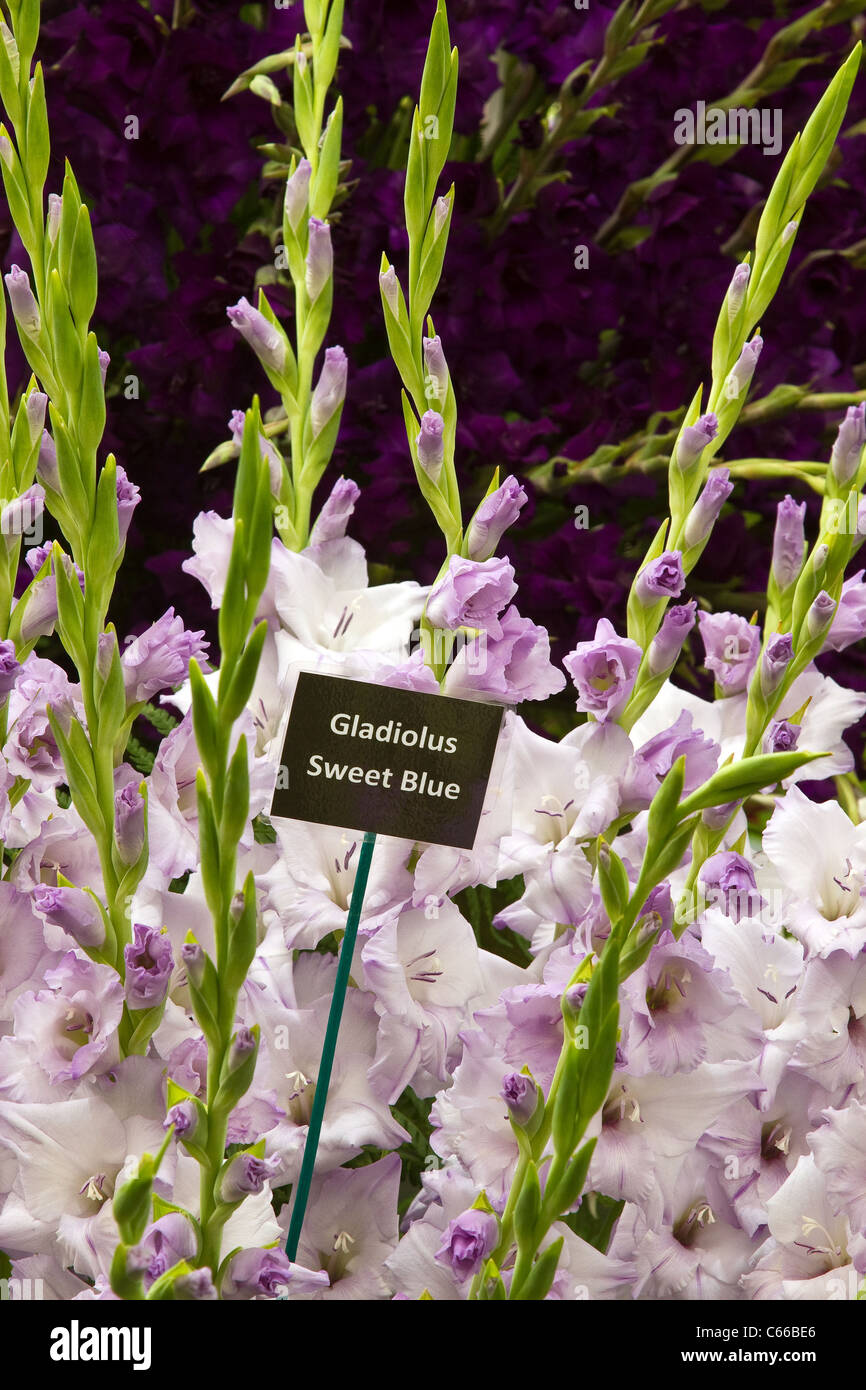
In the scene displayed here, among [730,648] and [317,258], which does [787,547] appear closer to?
[730,648]

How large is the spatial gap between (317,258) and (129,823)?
33 centimetres

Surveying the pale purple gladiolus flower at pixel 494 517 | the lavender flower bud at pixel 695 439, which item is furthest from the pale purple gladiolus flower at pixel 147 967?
the lavender flower bud at pixel 695 439

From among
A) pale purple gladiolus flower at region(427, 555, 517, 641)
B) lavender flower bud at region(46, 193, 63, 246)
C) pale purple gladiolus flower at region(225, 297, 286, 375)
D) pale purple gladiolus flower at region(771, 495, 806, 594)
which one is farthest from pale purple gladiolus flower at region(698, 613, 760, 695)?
lavender flower bud at region(46, 193, 63, 246)

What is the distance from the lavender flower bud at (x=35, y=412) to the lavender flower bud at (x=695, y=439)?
0.31 meters

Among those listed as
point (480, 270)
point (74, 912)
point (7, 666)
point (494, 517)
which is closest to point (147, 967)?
point (74, 912)

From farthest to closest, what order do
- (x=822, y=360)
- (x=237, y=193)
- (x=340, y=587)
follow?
→ (x=822, y=360)
(x=237, y=193)
(x=340, y=587)

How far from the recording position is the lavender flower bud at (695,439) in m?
0.65

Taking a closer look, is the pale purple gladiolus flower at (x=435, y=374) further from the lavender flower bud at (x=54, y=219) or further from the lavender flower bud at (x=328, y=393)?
the lavender flower bud at (x=54, y=219)

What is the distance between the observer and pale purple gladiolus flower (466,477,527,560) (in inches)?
24.5

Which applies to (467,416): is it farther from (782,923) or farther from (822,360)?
(782,923)

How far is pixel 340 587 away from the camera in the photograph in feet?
2.31

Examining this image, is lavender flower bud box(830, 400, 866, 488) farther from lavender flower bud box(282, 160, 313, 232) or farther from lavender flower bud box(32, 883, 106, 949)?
lavender flower bud box(32, 883, 106, 949)
